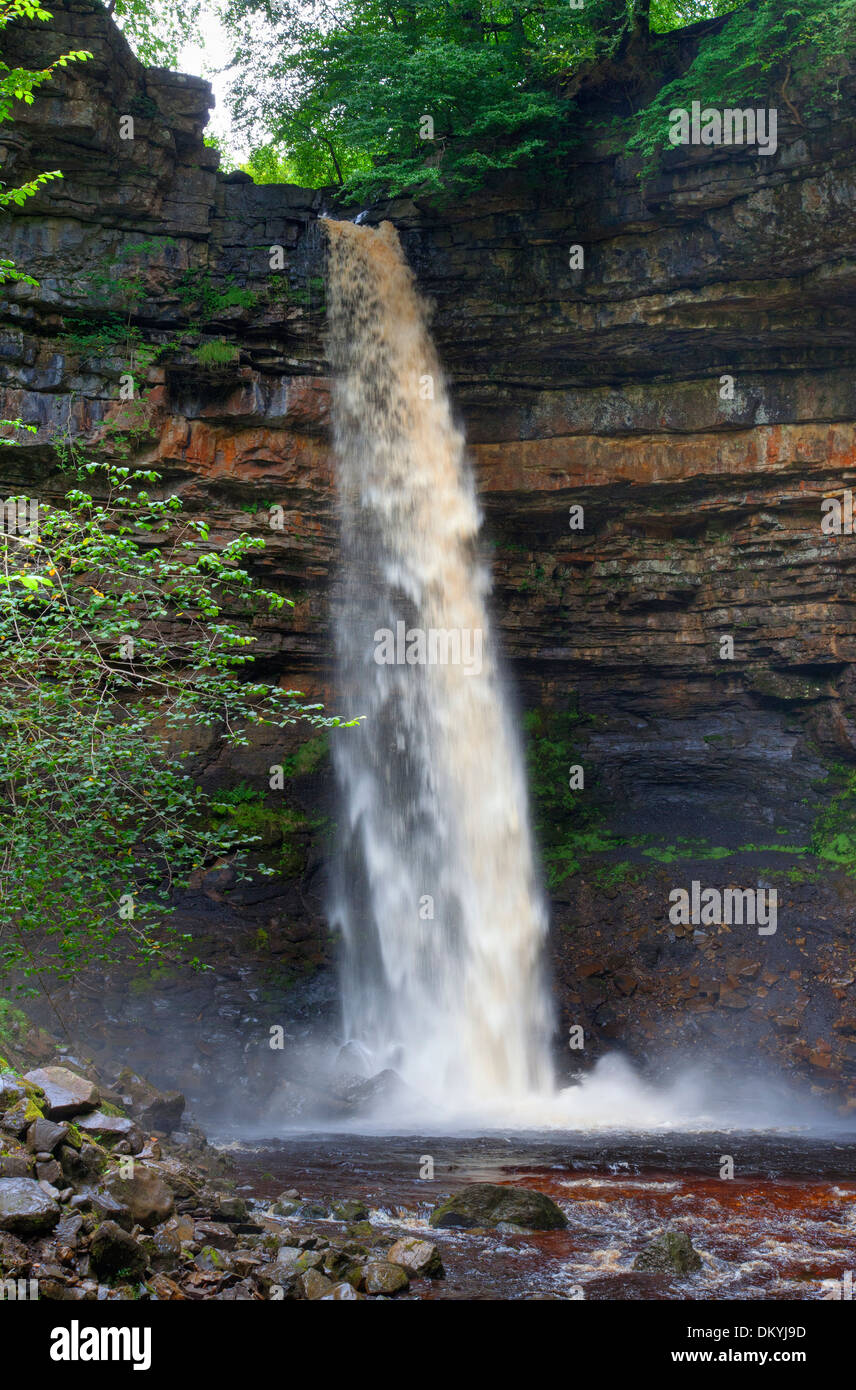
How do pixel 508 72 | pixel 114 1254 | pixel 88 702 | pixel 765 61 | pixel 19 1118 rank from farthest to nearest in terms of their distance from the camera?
pixel 508 72, pixel 765 61, pixel 88 702, pixel 19 1118, pixel 114 1254

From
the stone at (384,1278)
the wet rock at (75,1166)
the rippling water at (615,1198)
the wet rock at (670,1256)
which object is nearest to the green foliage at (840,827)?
the rippling water at (615,1198)

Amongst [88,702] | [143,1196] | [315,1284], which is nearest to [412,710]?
[88,702]

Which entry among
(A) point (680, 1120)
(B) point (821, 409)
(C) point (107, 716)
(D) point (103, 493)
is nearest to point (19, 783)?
(C) point (107, 716)

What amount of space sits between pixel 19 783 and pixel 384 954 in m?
6.05

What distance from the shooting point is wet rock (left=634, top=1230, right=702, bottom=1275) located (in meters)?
6.20

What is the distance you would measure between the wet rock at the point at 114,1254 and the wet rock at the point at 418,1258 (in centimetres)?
151

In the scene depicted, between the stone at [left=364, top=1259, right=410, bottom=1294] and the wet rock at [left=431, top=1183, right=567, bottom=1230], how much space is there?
65.7 inches

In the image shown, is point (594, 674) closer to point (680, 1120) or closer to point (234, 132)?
point (680, 1120)

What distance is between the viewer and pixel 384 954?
15000 millimetres

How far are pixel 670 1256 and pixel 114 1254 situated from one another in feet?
11.2

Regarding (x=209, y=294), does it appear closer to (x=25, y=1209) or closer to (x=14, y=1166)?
(x=14, y=1166)

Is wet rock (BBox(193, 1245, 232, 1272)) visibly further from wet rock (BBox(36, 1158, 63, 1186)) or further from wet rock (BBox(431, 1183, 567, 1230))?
wet rock (BBox(431, 1183, 567, 1230))

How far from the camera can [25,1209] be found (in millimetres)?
5078

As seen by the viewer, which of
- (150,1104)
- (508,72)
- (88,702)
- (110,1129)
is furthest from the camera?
(508,72)
